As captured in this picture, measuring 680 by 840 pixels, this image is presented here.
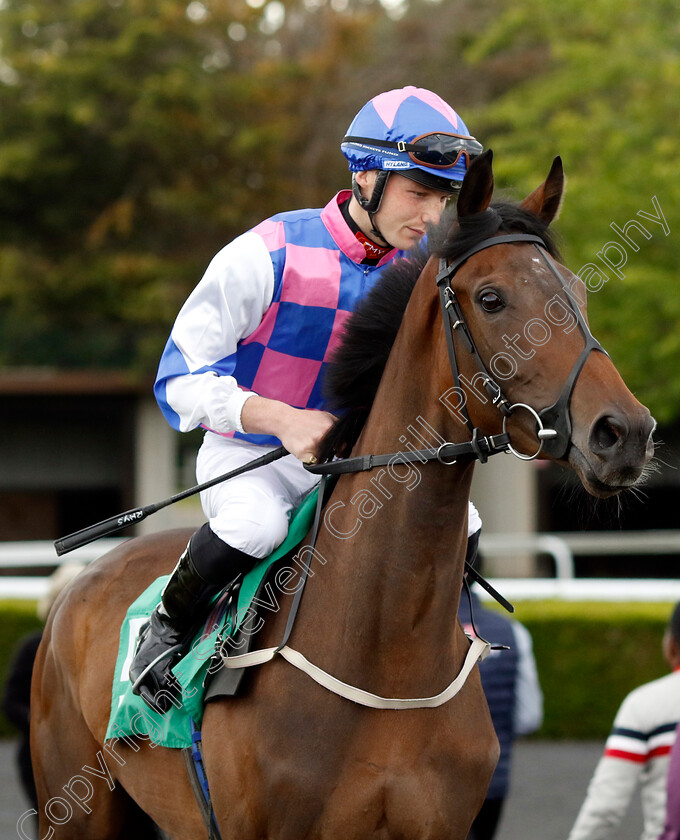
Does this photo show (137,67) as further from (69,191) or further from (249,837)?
(249,837)

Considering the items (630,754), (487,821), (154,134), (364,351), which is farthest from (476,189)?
(154,134)

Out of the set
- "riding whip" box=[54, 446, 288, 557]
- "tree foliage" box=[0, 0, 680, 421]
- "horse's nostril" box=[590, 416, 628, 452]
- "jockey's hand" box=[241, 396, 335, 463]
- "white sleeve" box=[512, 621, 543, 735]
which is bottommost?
"white sleeve" box=[512, 621, 543, 735]

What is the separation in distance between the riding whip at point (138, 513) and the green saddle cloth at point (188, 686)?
0.16 meters

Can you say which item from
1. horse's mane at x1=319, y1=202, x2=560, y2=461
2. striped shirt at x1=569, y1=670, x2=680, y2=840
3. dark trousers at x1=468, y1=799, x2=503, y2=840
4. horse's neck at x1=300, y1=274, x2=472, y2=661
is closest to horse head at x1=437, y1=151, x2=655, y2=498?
horse's neck at x1=300, y1=274, x2=472, y2=661

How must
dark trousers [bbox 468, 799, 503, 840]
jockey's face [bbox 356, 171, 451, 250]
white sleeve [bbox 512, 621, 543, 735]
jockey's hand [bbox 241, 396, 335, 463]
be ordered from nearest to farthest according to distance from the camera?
jockey's hand [bbox 241, 396, 335, 463] < jockey's face [bbox 356, 171, 451, 250] < dark trousers [bbox 468, 799, 503, 840] < white sleeve [bbox 512, 621, 543, 735]

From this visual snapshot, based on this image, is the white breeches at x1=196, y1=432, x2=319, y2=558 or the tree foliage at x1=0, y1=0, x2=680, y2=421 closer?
the white breeches at x1=196, y1=432, x2=319, y2=558

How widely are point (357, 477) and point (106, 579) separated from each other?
1366mm

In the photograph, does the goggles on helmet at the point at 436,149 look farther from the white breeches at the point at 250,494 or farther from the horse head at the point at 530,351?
the white breeches at the point at 250,494

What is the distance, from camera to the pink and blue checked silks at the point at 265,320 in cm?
278

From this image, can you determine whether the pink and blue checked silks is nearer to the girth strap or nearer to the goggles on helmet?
the goggles on helmet

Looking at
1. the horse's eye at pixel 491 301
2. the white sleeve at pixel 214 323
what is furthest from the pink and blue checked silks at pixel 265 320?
the horse's eye at pixel 491 301

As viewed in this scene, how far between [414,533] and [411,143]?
3.29 feet

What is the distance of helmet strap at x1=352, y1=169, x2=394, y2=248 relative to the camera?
2.84 metres

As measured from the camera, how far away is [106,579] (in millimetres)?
3658
